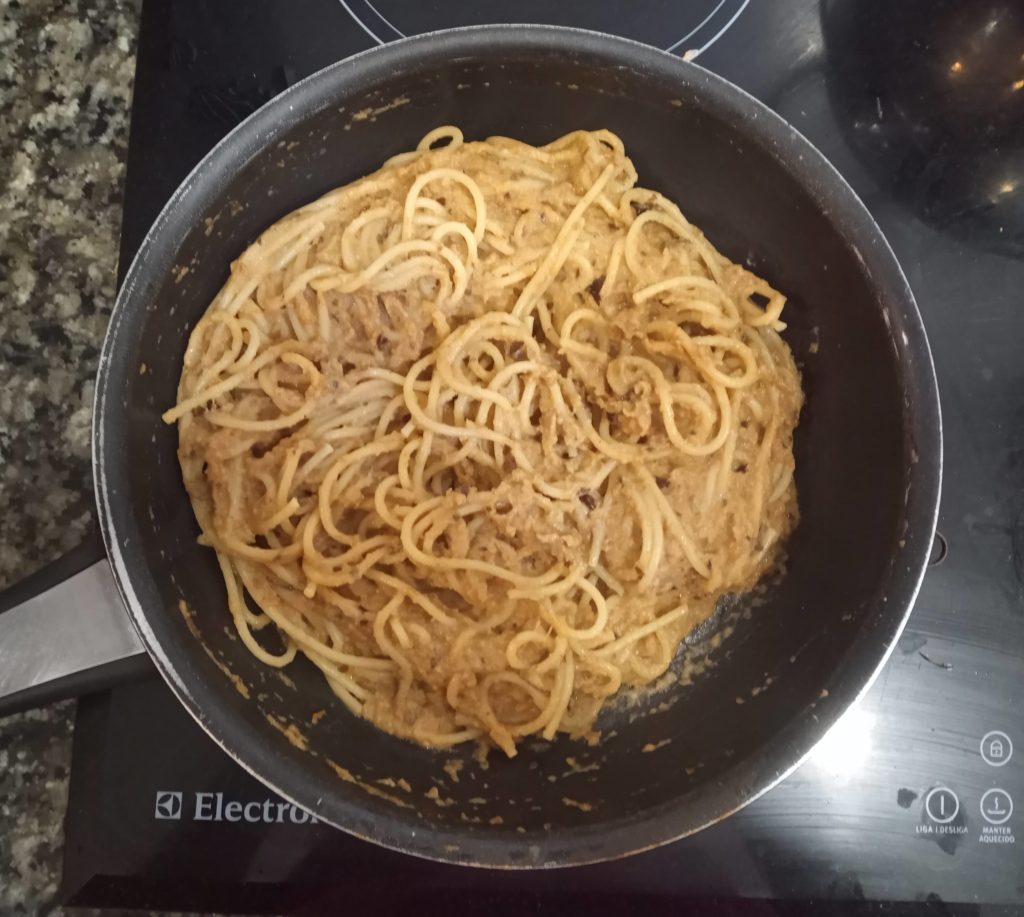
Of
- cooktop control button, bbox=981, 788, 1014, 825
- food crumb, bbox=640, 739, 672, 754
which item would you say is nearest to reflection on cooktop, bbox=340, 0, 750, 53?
food crumb, bbox=640, 739, 672, 754

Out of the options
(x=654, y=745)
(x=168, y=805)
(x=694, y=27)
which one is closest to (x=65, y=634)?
(x=168, y=805)

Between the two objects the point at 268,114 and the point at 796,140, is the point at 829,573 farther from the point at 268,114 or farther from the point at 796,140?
the point at 268,114

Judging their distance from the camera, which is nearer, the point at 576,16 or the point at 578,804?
the point at 578,804

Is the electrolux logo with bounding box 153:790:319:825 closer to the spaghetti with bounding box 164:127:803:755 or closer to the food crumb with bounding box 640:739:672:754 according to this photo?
the spaghetti with bounding box 164:127:803:755

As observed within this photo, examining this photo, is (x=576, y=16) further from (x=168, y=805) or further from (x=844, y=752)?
(x=168, y=805)

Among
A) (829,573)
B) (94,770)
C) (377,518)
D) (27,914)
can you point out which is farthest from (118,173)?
(829,573)

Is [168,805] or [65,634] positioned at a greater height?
[65,634]

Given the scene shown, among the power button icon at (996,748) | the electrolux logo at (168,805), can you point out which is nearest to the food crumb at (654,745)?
the power button icon at (996,748)
